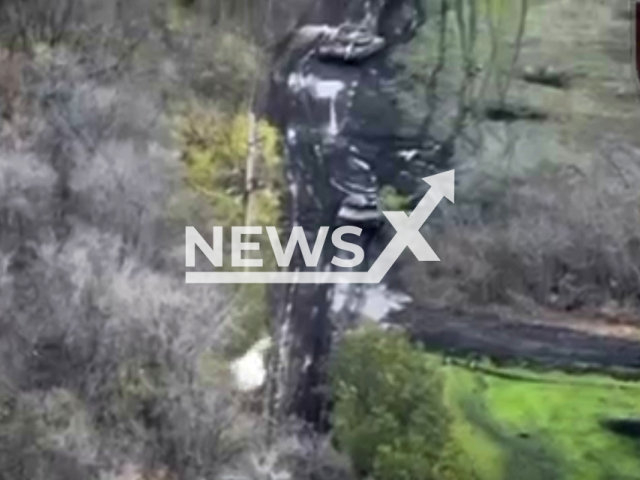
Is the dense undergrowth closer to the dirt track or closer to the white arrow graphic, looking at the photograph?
the dirt track

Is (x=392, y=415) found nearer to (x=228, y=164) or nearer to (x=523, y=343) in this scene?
(x=523, y=343)

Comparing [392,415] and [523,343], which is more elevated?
[523,343]

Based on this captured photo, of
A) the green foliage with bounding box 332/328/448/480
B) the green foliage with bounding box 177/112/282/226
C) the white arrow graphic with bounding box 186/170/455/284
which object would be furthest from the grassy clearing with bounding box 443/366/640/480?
the green foliage with bounding box 177/112/282/226

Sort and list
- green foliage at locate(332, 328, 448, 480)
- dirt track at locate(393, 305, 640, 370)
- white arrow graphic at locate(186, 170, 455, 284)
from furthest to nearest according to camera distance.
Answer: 1. white arrow graphic at locate(186, 170, 455, 284)
2. dirt track at locate(393, 305, 640, 370)
3. green foliage at locate(332, 328, 448, 480)

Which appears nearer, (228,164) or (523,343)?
(523,343)

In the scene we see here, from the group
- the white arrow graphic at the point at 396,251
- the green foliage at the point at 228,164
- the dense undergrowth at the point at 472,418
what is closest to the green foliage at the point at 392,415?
the dense undergrowth at the point at 472,418

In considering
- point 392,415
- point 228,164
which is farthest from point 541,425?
point 228,164
